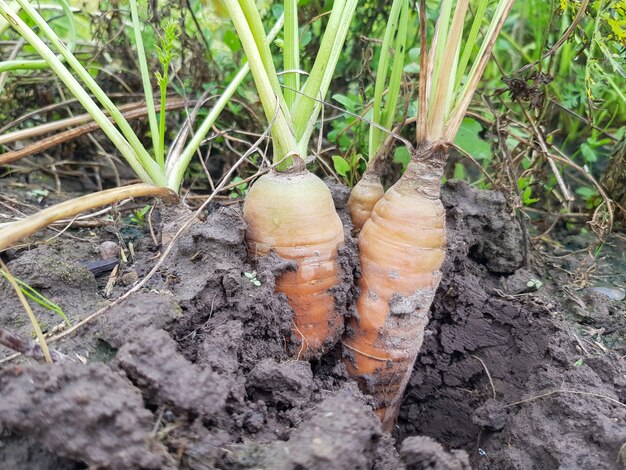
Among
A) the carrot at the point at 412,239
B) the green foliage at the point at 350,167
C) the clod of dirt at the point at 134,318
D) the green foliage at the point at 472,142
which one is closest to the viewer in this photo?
the clod of dirt at the point at 134,318

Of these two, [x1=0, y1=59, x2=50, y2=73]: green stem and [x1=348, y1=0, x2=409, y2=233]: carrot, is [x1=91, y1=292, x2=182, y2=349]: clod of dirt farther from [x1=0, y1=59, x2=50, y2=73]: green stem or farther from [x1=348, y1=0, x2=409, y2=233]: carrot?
[x1=0, y1=59, x2=50, y2=73]: green stem

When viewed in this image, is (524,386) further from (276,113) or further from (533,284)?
(276,113)

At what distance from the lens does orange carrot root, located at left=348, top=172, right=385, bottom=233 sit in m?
1.30

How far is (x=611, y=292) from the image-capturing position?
1.37 m

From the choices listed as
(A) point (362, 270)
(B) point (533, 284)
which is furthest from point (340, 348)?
(B) point (533, 284)

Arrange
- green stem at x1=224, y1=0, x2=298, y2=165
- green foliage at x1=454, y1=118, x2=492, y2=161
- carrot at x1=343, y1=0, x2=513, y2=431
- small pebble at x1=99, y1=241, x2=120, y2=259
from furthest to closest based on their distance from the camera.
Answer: green foliage at x1=454, y1=118, x2=492, y2=161 < small pebble at x1=99, y1=241, x2=120, y2=259 < carrot at x1=343, y1=0, x2=513, y2=431 < green stem at x1=224, y1=0, x2=298, y2=165

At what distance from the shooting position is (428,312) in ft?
4.11

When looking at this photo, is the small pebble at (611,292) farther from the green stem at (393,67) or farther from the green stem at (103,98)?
the green stem at (103,98)

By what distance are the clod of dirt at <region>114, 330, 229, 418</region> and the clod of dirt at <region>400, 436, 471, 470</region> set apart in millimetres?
286

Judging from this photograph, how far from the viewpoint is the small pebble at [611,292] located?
53.3 inches

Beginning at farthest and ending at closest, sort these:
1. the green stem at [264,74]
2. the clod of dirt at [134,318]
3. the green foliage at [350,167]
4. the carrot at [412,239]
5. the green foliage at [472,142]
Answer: the green foliage at [472,142] → the green foliage at [350,167] → the carrot at [412,239] → the green stem at [264,74] → the clod of dirt at [134,318]

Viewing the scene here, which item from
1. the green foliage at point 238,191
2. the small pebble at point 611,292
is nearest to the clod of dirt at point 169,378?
the green foliage at point 238,191

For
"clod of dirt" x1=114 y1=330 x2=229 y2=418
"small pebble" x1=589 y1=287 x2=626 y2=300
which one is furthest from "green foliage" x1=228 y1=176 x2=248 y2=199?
"small pebble" x1=589 y1=287 x2=626 y2=300

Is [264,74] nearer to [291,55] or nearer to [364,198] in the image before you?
[291,55]
